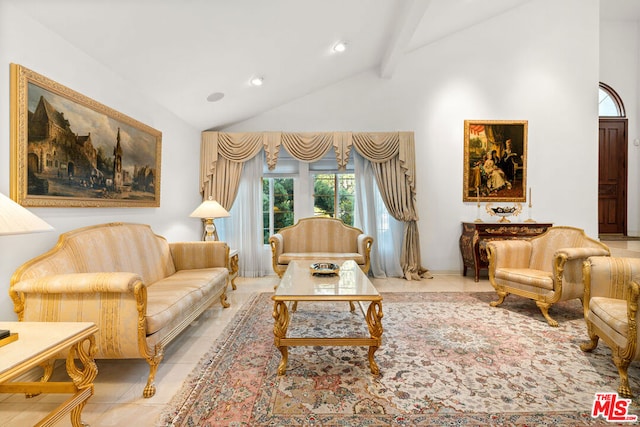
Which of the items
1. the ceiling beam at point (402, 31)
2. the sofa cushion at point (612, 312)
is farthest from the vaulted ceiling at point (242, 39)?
the sofa cushion at point (612, 312)

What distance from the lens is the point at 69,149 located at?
7.90 feet

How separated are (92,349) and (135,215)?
6.66ft

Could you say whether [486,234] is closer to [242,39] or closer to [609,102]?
[609,102]

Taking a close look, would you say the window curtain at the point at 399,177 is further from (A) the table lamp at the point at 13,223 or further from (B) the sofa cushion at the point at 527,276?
(A) the table lamp at the point at 13,223

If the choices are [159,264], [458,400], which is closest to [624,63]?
[458,400]

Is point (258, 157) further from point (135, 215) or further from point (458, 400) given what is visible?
point (458, 400)

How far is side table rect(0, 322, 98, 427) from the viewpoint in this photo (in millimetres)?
1276

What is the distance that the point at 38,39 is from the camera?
7.13 ft

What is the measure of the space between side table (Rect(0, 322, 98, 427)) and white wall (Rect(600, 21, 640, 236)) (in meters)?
8.04

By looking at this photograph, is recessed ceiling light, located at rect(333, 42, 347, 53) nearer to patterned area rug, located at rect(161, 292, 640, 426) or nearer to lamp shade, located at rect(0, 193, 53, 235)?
patterned area rug, located at rect(161, 292, 640, 426)

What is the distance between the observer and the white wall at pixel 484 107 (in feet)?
17.0

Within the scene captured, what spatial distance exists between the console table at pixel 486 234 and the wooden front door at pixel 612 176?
2.15 metres

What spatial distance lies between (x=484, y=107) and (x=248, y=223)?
177 inches

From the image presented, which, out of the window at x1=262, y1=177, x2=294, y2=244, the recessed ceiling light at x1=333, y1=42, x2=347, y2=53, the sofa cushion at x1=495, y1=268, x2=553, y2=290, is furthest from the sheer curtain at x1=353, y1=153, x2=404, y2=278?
the sofa cushion at x1=495, y1=268, x2=553, y2=290
